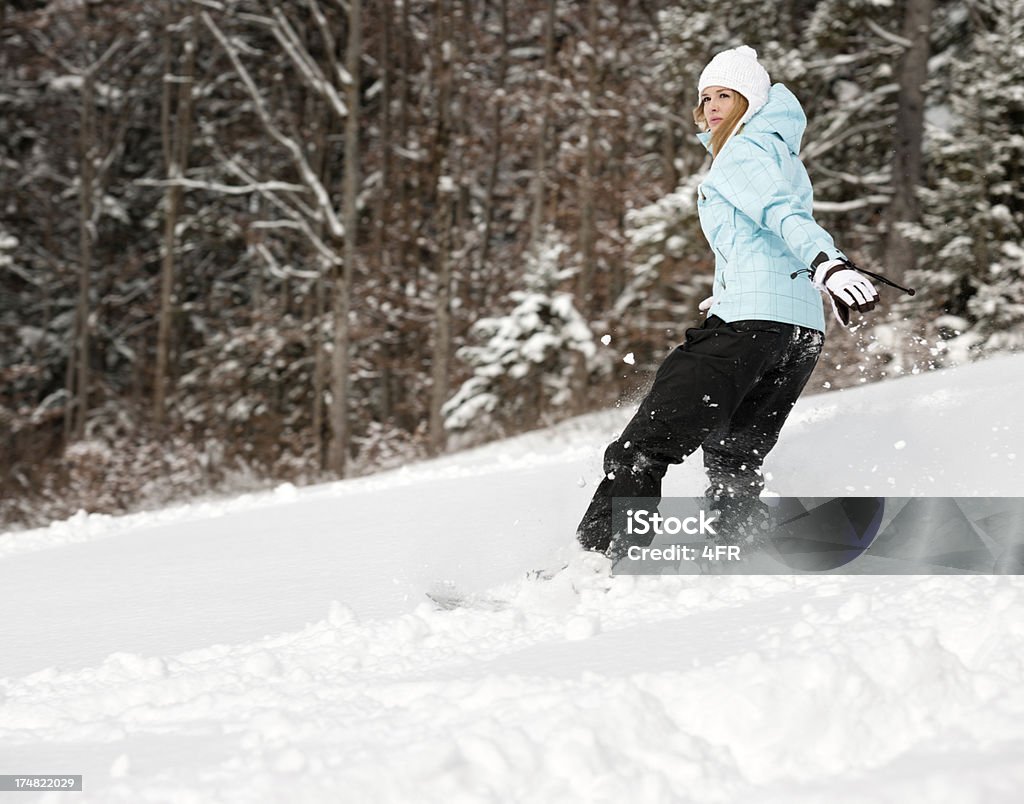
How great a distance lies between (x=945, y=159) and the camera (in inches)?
417

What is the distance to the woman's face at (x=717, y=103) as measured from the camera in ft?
9.36

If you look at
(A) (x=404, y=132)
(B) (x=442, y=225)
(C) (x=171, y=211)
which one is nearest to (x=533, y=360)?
(B) (x=442, y=225)

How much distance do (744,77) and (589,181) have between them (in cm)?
1108

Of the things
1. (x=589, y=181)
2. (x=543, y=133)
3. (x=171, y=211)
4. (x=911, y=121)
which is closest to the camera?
(x=911, y=121)

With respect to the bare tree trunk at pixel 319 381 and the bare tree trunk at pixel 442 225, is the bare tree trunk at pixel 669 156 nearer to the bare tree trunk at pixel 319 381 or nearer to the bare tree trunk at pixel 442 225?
the bare tree trunk at pixel 442 225

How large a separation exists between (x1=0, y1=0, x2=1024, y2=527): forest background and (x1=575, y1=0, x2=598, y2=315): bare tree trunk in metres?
0.04

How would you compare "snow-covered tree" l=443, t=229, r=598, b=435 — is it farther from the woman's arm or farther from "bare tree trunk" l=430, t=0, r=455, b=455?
the woman's arm

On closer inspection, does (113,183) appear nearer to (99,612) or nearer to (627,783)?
(99,612)

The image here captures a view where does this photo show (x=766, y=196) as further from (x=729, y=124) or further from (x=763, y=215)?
(x=729, y=124)

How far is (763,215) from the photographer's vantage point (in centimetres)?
269

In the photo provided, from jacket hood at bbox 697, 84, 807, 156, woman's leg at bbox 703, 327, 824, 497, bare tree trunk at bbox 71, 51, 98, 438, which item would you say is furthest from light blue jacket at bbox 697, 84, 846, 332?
bare tree trunk at bbox 71, 51, 98, 438

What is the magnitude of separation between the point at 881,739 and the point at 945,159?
1053 centimetres

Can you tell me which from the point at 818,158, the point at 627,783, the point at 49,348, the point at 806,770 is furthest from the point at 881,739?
the point at 49,348

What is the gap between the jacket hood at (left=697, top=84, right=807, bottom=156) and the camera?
2.78 m
